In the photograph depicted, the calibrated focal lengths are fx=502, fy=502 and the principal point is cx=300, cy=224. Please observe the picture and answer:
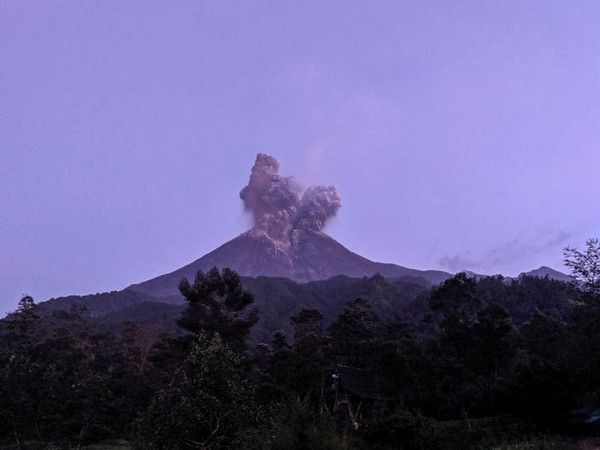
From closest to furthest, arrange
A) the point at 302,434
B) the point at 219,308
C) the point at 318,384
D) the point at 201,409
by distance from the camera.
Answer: the point at 201,409
the point at 302,434
the point at 318,384
the point at 219,308

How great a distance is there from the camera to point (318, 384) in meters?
39.1

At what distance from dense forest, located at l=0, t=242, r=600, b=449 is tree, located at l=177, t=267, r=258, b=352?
0.43ft

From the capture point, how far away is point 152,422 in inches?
616

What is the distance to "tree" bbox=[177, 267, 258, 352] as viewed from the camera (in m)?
A: 44.8

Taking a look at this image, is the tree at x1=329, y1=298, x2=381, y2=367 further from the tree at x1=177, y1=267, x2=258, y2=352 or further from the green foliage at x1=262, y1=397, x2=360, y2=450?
the green foliage at x1=262, y1=397, x2=360, y2=450

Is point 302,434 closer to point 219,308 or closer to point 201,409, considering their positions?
point 201,409

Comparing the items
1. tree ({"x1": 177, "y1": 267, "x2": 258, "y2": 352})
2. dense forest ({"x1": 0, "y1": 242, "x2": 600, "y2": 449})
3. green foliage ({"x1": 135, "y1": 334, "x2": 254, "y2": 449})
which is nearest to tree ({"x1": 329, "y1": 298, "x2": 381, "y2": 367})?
dense forest ({"x1": 0, "y1": 242, "x2": 600, "y2": 449})

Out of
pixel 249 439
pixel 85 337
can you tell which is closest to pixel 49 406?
pixel 249 439

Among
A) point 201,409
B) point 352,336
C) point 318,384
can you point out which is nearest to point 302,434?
point 201,409

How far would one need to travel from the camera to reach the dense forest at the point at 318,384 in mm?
16188

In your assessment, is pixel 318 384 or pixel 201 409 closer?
pixel 201 409

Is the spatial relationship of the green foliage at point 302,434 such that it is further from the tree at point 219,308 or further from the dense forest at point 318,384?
the tree at point 219,308

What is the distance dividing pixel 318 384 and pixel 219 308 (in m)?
13.0

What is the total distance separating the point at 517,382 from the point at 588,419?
344 inches
